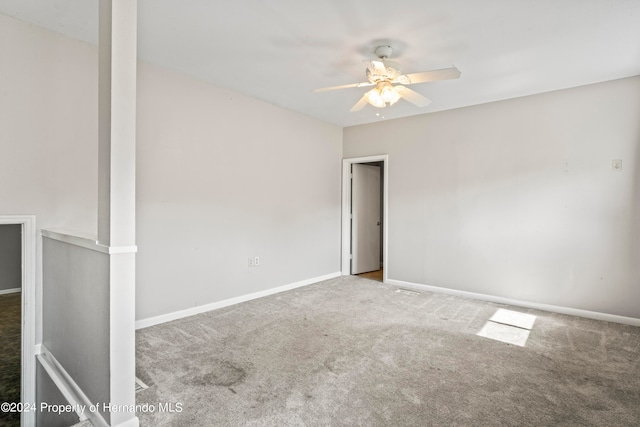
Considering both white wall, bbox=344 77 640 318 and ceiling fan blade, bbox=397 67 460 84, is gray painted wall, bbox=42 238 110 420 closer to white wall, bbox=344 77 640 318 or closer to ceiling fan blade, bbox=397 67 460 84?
ceiling fan blade, bbox=397 67 460 84

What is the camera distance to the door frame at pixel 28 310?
2383mm

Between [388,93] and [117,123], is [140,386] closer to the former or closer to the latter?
Result: [117,123]

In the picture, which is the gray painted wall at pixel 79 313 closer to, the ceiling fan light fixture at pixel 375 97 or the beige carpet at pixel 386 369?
the beige carpet at pixel 386 369

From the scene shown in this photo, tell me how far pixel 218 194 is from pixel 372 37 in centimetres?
228

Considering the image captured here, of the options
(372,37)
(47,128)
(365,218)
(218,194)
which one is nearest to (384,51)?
(372,37)

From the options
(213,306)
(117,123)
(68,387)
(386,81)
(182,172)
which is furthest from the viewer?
(213,306)

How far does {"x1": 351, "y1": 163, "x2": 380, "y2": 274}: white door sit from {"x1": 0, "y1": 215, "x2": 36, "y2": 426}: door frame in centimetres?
417

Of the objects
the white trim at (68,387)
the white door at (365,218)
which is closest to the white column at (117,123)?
the white trim at (68,387)

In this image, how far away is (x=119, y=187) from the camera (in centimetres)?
167

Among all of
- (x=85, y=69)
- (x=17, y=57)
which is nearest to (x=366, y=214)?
(x=85, y=69)

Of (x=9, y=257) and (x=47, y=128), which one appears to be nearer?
(x=47, y=128)

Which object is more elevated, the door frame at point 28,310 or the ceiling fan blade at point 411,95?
the ceiling fan blade at point 411,95

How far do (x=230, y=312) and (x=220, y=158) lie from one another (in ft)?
5.69

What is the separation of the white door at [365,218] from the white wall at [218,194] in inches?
28.6
